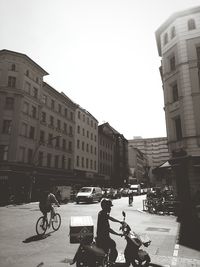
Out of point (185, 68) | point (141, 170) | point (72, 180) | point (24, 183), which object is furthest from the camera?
point (141, 170)

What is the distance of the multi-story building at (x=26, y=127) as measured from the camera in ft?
107

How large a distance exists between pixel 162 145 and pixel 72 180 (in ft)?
371

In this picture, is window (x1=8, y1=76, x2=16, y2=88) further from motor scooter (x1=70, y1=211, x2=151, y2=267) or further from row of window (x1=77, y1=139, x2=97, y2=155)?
motor scooter (x1=70, y1=211, x2=151, y2=267)

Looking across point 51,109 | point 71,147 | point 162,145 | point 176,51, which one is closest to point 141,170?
point 162,145

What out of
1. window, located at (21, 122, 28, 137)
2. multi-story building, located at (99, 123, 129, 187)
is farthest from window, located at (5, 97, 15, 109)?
multi-story building, located at (99, 123, 129, 187)

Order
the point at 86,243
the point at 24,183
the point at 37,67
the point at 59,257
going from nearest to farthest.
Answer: the point at 86,243, the point at 59,257, the point at 24,183, the point at 37,67

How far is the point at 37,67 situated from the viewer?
129 ft

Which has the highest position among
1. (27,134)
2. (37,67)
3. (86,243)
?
(37,67)

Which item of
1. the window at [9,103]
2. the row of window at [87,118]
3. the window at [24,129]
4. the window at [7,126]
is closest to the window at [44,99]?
the window at [24,129]

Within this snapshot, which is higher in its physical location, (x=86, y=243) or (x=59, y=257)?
(x=86, y=243)

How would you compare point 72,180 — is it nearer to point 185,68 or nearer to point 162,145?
point 185,68

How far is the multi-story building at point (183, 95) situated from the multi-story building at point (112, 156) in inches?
1593

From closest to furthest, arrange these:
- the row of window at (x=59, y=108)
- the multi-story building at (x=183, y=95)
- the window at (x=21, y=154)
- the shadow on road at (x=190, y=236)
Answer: the shadow on road at (x=190, y=236) < the multi-story building at (x=183, y=95) < the window at (x=21, y=154) < the row of window at (x=59, y=108)

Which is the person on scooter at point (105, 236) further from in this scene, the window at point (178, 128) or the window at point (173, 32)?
the window at point (173, 32)
